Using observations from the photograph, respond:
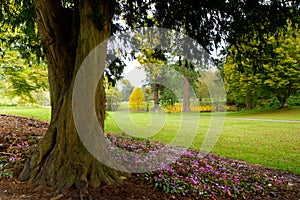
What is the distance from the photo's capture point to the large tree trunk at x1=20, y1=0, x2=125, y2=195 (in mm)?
3363

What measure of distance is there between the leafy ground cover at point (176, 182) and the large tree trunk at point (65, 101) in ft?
0.72

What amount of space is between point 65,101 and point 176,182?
2108 millimetres

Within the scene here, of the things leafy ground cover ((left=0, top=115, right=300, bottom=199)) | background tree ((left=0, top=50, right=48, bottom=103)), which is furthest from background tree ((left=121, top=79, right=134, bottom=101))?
background tree ((left=0, top=50, right=48, bottom=103))

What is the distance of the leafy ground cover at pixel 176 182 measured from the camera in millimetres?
3260

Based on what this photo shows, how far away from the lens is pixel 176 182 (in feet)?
12.8

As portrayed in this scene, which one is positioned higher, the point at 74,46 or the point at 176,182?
the point at 74,46

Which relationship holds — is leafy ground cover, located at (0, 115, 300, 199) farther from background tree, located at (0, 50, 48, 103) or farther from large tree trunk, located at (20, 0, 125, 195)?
background tree, located at (0, 50, 48, 103)

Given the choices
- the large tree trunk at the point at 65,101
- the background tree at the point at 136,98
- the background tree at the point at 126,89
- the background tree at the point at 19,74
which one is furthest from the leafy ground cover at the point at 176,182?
the background tree at the point at 19,74

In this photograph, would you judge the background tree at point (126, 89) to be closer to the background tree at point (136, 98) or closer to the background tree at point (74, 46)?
the background tree at point (136, 98)

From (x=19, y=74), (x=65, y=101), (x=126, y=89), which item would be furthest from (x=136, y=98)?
(x=19, y=74)

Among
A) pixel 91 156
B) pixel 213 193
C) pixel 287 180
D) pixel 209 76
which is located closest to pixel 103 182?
pixel 91 156

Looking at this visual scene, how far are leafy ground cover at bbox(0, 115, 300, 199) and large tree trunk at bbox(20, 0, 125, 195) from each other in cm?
22

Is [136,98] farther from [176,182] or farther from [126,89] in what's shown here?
[176,182]

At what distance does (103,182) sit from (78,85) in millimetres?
1399
